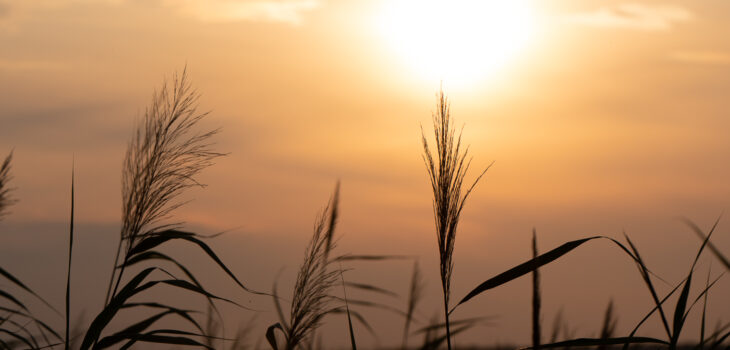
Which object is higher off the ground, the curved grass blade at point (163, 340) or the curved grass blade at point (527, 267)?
the curved grass blade at point (527, 267)

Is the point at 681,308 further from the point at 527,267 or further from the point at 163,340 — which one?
the point at 163,340

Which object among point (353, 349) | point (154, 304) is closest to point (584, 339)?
point (353, 349)

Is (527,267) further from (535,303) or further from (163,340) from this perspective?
(163,340)

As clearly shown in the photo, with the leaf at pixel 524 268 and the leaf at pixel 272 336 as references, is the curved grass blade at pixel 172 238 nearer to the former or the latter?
the leaf at pixel 272 336

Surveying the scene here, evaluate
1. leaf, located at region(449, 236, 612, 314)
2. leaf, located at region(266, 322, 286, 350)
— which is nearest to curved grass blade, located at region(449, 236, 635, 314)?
leaf, located at region(449, 236, 612, 314)

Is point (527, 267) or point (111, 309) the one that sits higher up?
point (527, 267)

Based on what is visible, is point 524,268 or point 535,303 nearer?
point 524,268

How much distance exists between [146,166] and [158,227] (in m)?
0.27

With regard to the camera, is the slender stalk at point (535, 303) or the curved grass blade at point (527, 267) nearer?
the curved grass blade at point (527, 267)

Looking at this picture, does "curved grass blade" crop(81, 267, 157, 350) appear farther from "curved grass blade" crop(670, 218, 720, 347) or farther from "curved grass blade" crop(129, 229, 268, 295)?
Answer: "curved grass blade" crop(670, 218, 720, 347)

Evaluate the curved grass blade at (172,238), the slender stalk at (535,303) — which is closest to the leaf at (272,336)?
the curved grass blade at (172,238)

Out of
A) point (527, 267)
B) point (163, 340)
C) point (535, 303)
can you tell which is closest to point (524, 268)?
point (527, 267)

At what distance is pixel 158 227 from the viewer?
3238mm

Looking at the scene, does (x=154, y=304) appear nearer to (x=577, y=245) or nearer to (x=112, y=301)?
(x=112, y=301)
